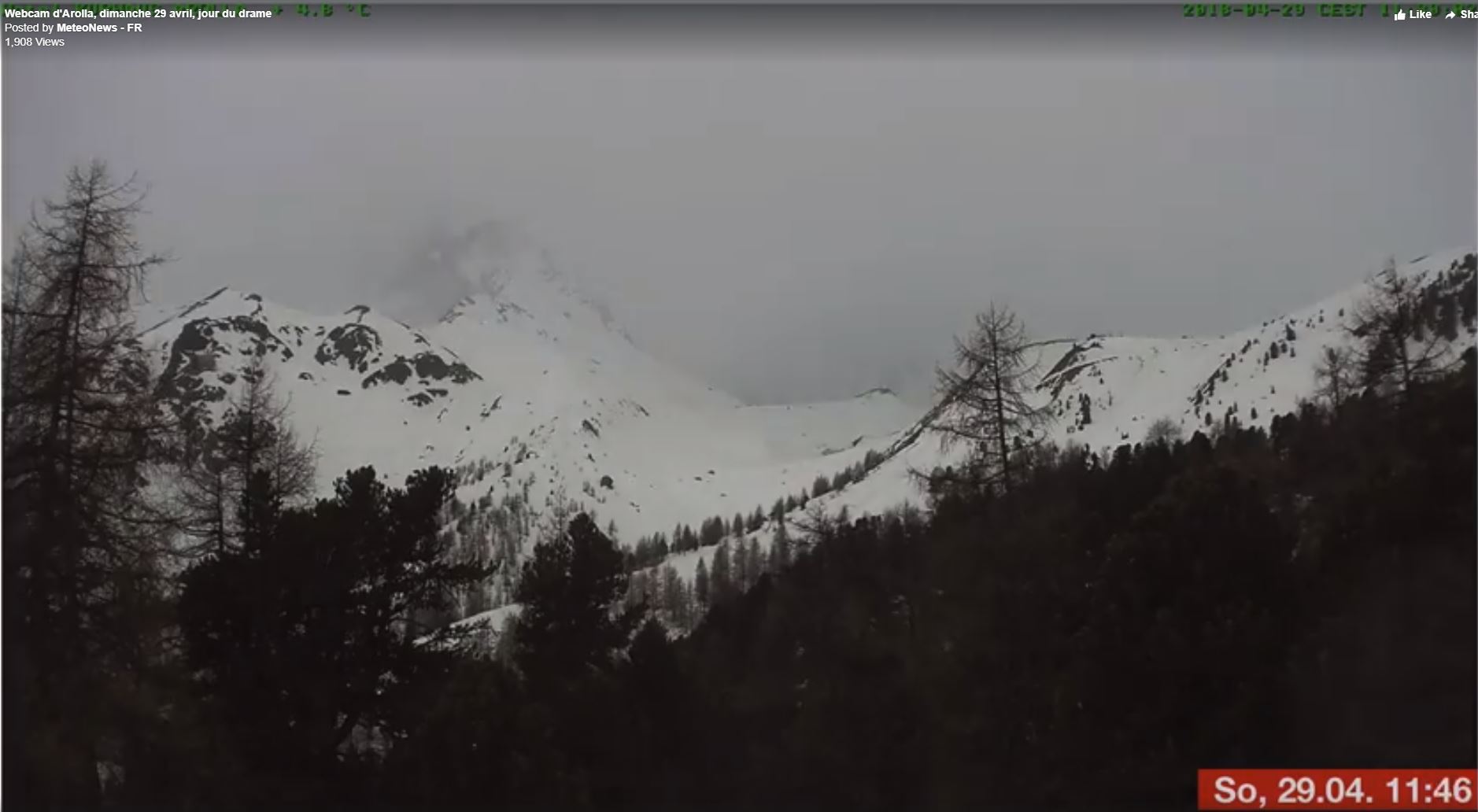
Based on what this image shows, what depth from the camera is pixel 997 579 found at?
9.95 meters

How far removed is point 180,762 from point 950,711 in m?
8.08

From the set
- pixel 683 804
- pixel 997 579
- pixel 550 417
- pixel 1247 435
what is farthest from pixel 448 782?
pixel 550 417

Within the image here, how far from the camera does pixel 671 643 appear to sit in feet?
39.6

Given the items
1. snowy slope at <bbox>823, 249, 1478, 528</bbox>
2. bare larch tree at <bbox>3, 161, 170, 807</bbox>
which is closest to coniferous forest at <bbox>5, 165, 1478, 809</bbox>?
bare larch tree at <bbox>3, 161, 170, 807</bbox>

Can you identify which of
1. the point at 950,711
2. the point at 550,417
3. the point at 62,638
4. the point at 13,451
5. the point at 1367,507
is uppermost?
the point at 550,417

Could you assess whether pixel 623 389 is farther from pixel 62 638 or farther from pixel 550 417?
pixel 62 638

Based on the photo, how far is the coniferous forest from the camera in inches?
292

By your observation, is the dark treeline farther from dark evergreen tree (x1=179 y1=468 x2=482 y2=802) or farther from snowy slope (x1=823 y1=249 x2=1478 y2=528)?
snowy slope (x1=823 y1=249 x2=1478 y2=528)

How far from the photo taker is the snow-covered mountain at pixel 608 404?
11.9m

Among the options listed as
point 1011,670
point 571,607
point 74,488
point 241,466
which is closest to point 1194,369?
point 1011,670

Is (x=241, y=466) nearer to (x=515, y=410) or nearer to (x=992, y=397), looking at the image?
(x=992, y=397)
